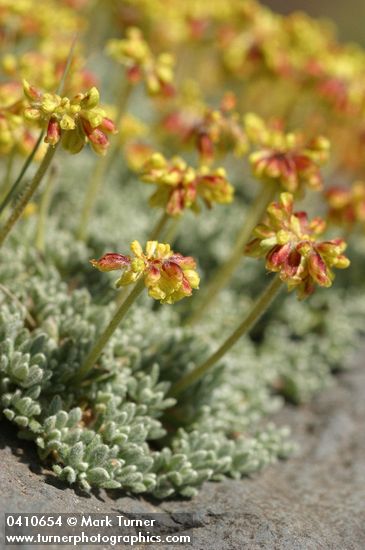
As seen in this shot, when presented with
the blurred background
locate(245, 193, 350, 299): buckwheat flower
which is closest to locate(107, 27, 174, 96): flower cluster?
locate(245, 193, 350, 299): buckwheat flower

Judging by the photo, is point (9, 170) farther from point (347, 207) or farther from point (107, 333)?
point (347, 207)

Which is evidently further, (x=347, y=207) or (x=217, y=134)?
(x=347, y=207)

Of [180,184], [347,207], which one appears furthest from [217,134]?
[347,207]

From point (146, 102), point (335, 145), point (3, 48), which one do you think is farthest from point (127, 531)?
point (146, 102)

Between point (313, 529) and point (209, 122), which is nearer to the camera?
point (313, 529)

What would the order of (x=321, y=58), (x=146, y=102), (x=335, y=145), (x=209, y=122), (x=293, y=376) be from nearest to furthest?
(x=209, y=122), (x=293, y=376), (x=321, y=58), (x=335, y=145), (x=146, y=102)

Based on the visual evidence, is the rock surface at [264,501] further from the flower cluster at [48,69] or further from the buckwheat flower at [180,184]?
the flower cluster at [48,69]

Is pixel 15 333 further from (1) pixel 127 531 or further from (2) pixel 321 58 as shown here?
(2) pixel 321 58
